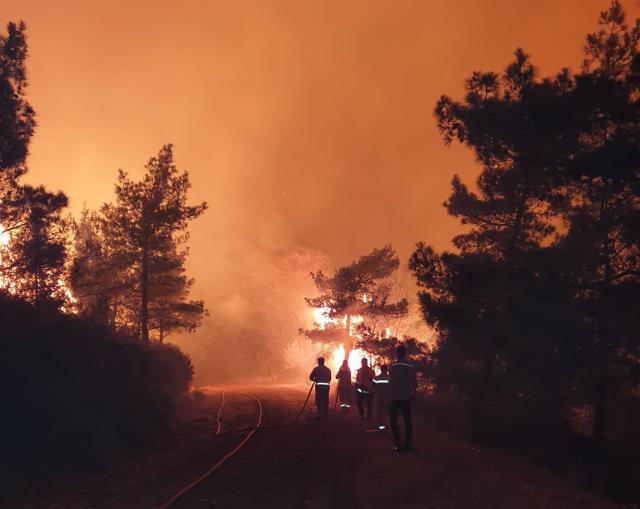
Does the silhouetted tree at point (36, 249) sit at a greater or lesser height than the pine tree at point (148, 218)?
lesser

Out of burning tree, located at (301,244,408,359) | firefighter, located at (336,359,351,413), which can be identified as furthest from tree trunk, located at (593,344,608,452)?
burning tree, located at (301,244,408,359)

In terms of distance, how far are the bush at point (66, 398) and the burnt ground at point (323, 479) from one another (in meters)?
0.74

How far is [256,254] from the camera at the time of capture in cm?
14475

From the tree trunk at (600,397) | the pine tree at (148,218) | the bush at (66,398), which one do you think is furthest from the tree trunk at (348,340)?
the tree trunk at (600,397)

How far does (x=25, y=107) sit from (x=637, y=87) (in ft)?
57.3

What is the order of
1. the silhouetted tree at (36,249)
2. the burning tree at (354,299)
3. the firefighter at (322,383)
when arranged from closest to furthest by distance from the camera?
the firefighter at (322,383)
the silhouetted tree at (36,249)
the burning tree at (354,299)

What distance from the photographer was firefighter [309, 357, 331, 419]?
17.9 meters

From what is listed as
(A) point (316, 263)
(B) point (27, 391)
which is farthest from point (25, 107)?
(A) point (316, 263)

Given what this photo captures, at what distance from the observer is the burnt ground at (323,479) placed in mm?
8641

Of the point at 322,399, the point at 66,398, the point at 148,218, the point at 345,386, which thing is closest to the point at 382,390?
the point at 322,399

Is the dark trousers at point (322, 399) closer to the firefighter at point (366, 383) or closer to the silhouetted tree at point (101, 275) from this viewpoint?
the firefighter at point (366, 383)

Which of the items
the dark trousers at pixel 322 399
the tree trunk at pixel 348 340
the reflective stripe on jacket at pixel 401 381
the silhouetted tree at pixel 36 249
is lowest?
the dark trousers at pixel 322 399

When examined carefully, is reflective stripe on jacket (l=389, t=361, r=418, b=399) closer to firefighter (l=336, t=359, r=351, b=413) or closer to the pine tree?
firefighter (l=336, t=359, r=351, b=413)

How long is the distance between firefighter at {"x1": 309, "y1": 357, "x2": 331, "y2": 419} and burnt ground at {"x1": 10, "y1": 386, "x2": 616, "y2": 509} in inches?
115
